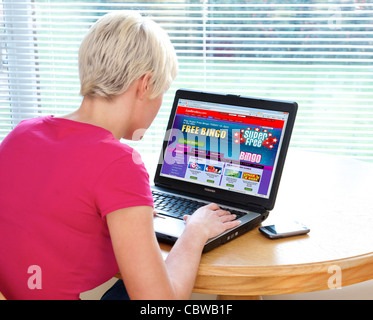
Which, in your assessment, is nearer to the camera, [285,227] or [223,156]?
[285,227]

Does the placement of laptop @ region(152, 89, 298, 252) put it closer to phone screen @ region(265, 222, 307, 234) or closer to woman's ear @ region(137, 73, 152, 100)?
phone screen @ region(265, 222, 307, 234)

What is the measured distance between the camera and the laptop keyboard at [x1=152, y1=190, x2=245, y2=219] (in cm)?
129

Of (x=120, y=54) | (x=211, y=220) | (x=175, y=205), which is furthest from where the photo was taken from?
(x=175, y=205)

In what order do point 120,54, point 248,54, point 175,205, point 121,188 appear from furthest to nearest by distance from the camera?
point 248,54 → point 175,205 → point 120,54 → point 121,188

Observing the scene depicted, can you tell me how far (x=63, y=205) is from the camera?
3.18 feet

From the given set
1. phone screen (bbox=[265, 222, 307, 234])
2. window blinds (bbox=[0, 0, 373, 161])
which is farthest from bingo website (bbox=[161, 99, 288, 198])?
window blinds (bbox=[0, 0, 373, 161])

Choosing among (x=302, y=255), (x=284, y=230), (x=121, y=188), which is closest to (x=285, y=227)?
(x=284, y=230)

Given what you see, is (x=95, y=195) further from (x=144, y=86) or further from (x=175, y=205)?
(x=175, y=205)

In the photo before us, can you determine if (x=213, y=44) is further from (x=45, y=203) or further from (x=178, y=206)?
(x=45, y=203)

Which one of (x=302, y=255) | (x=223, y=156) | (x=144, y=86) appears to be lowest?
(x=302, y=255)

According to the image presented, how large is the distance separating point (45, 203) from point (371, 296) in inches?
54.3

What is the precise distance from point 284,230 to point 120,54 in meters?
0.59

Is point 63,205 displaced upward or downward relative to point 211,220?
upward
